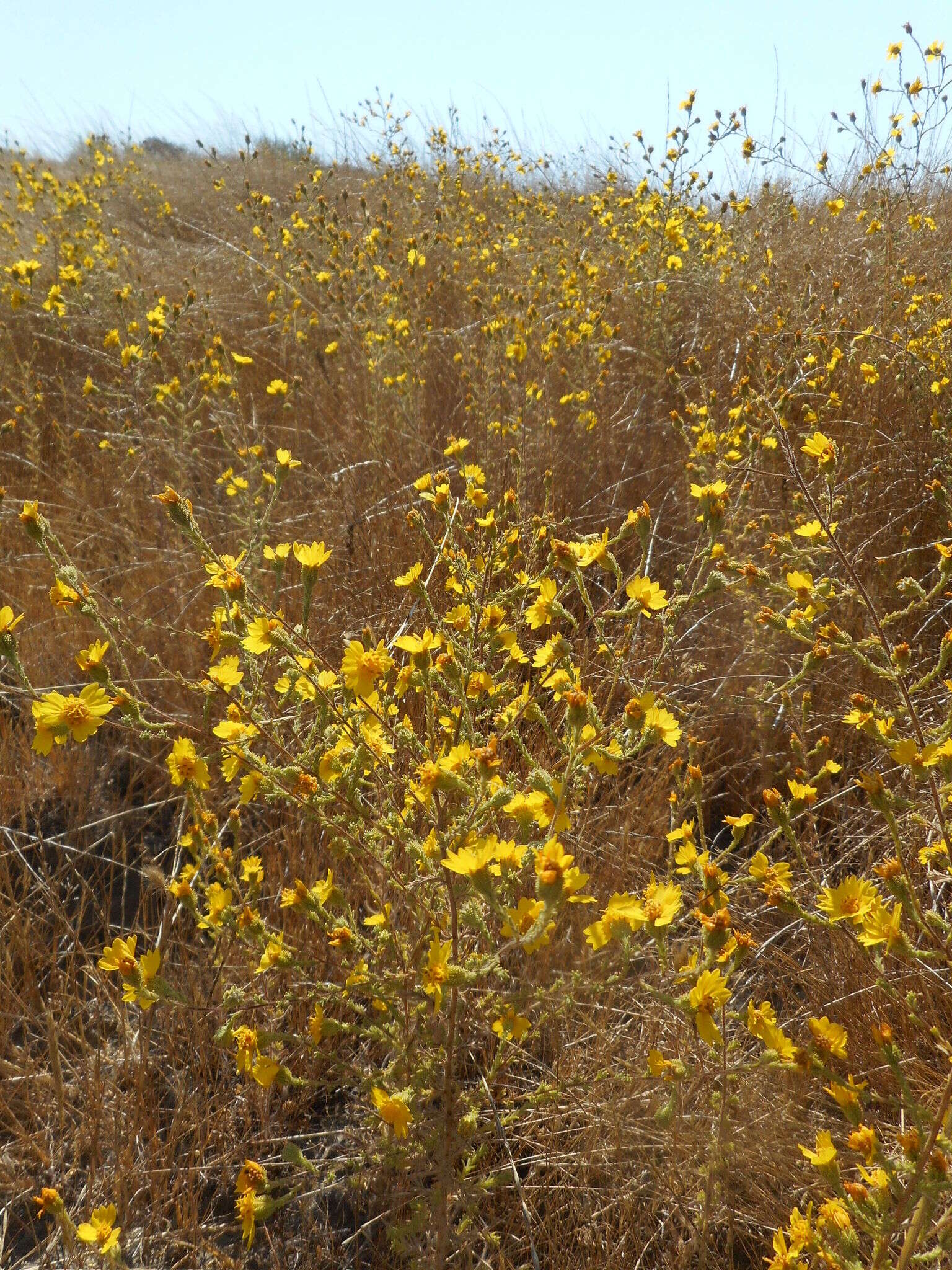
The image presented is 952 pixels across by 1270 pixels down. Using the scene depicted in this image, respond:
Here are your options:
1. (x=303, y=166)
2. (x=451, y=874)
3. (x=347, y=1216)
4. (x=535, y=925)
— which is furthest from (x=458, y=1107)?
(x=303, y=166)

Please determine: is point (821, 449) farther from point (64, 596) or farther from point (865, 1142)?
point (64, 596)

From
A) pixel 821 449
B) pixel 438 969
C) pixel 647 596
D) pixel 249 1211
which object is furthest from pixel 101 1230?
pixel 821 449

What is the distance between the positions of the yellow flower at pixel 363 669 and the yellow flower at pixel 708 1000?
0.69 m

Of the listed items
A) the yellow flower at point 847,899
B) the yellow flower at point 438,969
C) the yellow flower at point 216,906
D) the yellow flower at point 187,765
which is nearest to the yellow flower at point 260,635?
the yellow flower at point 187,765

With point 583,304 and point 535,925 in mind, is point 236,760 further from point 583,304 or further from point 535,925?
point 583,304

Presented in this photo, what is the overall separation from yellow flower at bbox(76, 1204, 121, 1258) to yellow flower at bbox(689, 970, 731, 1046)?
0.96m

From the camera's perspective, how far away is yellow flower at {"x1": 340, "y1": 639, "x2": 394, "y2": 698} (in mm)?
1375

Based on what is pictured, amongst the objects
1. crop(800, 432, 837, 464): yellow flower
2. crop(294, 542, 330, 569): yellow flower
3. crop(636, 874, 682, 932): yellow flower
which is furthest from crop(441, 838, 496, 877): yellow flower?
crop(800, 432, 837, 464): yellow flower

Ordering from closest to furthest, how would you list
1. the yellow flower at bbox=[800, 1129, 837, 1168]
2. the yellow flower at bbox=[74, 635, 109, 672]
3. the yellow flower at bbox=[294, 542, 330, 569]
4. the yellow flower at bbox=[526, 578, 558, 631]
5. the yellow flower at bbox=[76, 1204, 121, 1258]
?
the yellow flower at bbox=[800, 1129, 837, 1168] → the yellow flower at bbox=[76, 1204, 121, 1258] → the yellow flower at bbox=[74, 635, 109, 672] → the yellow flower at bbox=[294, 542, 330, 569] → the yellow flower at bbox=[526, 578, 558, 631]

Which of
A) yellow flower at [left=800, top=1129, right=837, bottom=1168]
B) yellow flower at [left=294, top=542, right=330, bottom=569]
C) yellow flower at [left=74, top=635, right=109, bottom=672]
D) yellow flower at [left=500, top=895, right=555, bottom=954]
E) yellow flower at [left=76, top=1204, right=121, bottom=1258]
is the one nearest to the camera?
yellow flower at [left=800, top=1129, right=837, bottom=1168]

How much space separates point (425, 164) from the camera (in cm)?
725

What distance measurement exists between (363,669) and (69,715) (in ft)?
1.68

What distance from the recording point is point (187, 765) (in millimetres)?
1520

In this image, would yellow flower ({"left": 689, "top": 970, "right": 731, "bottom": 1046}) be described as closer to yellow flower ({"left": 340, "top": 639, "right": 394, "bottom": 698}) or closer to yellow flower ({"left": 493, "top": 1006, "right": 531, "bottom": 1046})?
yellow flower ({"left": 493, "top": 1006, "right": 531, "bottom": 1046})
